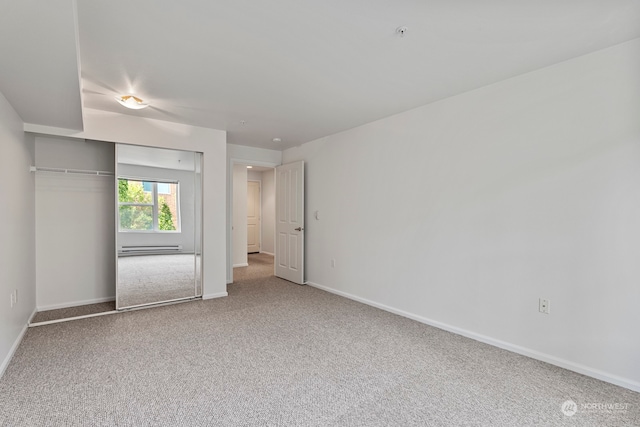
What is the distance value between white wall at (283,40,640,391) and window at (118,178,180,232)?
2603 mm

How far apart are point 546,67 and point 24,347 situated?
5.06m

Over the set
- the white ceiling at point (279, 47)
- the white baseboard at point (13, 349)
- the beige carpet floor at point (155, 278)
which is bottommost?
the white baseboard at point (13, 349)

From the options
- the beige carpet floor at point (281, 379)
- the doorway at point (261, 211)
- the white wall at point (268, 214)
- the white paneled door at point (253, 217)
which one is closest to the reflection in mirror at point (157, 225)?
the beige carpet floor at point (281, 379)

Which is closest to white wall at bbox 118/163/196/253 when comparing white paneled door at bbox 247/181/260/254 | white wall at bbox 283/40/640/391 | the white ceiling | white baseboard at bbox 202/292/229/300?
white baseboard at bbox 202/292/229/300

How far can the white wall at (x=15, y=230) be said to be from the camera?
2.43 meters

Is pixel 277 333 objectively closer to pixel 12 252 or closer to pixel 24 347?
pixel 24 347

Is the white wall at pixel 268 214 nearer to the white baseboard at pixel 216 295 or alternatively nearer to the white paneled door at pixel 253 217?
the white paneled door at pixel 253 217

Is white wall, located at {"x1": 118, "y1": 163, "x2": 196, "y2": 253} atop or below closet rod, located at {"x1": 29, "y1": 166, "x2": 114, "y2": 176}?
below

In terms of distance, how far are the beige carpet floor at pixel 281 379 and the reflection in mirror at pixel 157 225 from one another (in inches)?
25.5

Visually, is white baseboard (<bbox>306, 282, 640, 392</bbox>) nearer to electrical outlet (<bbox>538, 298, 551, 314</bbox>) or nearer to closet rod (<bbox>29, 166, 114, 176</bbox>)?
electrical outlet (<bbox>538, 298, 551, 314</bbox>)

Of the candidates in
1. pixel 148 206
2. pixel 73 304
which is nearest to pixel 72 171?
pixel 148 206

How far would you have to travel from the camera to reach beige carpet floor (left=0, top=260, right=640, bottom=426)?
1879 millimetres

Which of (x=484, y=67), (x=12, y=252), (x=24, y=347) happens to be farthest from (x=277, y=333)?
(x=484, y=67)
